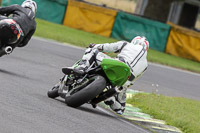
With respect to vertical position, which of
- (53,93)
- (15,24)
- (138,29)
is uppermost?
(15,24)

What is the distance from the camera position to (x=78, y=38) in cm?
2441

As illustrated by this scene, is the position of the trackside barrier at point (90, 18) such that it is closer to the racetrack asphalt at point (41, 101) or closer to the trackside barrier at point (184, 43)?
the trackside barrier at point (184, 43)

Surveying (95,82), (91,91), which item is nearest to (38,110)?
(91,91)

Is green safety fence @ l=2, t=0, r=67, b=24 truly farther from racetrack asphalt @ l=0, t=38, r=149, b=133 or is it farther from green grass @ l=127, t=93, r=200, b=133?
green grass @ l=127, t=93, r=200, b=133

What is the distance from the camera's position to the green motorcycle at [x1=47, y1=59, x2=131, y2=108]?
8164mm

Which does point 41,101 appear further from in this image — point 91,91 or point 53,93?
point 53,93

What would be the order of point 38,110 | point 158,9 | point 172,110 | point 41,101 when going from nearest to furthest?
1. point 38,110
2. point 41,101
3. point 172,110
4. point 158,9

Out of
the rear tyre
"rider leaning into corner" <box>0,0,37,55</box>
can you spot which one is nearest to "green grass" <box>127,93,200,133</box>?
the rear tyre

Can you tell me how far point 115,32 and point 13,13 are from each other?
60.8ft

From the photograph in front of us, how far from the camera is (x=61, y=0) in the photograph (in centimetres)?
2844

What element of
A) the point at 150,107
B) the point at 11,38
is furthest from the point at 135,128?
the point at 11,38

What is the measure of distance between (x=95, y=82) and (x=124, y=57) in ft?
2.74

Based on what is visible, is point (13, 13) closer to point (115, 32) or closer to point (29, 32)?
point (29, 32)

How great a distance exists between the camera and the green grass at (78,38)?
22.4m
